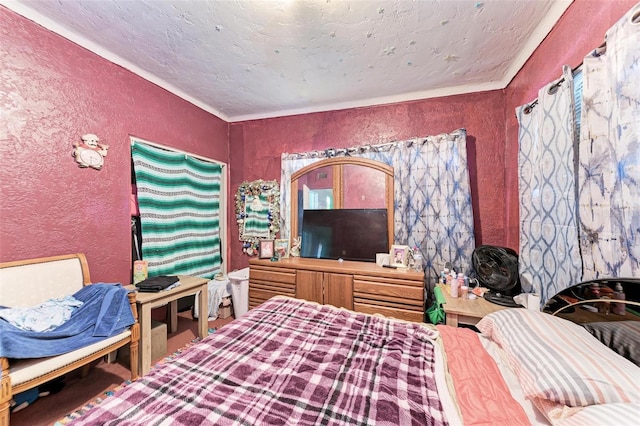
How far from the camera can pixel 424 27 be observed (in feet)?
5.77

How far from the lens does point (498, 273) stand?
2027 mm

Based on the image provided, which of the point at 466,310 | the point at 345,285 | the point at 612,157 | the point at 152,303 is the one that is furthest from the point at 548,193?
the point at 152,303

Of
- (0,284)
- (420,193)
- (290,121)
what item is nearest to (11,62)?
(0,284)

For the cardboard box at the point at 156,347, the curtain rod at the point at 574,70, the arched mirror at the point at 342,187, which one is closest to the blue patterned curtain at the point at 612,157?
the curtain rod at the point at 574,70

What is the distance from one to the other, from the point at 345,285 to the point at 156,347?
5.95 feet

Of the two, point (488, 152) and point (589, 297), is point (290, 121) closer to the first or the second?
point (488, 152)

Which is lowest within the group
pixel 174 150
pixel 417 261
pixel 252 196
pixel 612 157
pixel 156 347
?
pixel 156 347

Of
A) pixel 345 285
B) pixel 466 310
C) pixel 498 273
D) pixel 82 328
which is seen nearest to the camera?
pixel 82 328

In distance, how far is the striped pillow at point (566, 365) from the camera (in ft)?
2.45

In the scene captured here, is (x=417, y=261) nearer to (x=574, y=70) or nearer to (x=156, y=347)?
(x=574, y=70)

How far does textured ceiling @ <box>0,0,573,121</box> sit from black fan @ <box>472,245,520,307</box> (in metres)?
1.71

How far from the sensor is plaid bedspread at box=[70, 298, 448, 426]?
81 centimetres

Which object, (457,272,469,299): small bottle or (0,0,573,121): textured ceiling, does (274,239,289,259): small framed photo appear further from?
(457,272,469,299): small bottle

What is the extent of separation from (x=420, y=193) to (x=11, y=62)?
11.4ft
